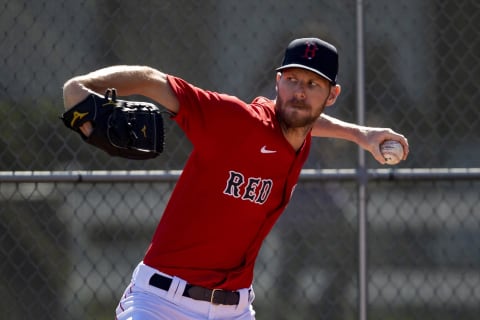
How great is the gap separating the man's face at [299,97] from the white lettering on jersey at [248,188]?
1.00 feet

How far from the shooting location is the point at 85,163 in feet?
19.2

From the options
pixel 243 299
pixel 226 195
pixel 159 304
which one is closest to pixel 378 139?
pixel 226 195

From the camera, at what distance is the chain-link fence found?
581 centimetres

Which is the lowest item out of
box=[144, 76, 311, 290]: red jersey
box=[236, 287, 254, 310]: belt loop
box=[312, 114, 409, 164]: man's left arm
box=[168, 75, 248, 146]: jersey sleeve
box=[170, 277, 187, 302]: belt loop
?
box=[170, 277, 187, 302]: belt loop

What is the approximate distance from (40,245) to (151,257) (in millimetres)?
2115

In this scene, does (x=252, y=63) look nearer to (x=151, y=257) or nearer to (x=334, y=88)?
(x=334, y=88)

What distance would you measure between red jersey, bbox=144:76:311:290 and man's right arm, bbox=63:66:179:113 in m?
0.30

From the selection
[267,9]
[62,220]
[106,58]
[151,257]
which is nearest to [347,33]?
[267,9]

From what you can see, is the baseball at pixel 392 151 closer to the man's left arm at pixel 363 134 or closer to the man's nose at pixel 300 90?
the man's left arm at pixel 363 134

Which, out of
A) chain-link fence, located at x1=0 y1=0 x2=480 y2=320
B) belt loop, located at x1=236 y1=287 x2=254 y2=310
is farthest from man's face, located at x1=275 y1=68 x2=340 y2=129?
chain-link fence, located at x1=0 y1=0 x2=480 y2=320

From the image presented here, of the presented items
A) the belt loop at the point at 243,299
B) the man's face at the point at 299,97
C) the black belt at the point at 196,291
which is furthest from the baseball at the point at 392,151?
the black belt at the point at 196,291

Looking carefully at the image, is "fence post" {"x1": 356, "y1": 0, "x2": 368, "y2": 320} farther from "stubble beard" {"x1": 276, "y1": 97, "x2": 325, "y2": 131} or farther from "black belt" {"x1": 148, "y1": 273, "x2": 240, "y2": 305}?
"black belt" {"x1": 148, "y1": 273, "x2": 240, "y2": 305}

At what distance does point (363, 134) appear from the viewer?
14.4 ft

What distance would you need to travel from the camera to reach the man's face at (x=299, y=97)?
156 inches
